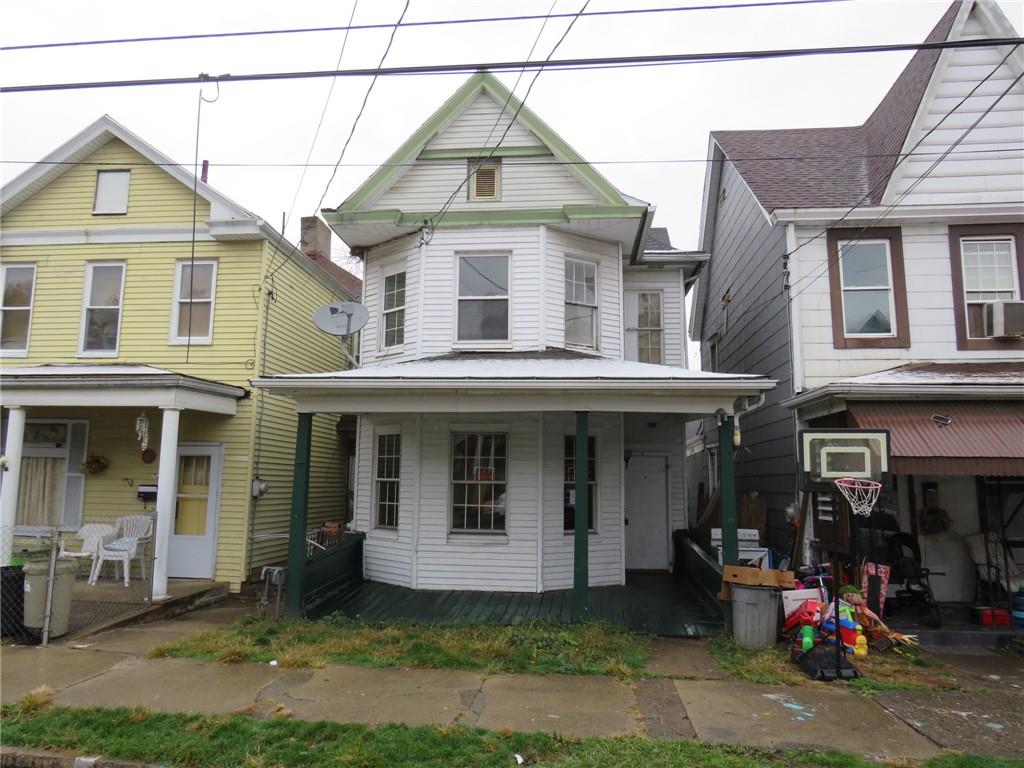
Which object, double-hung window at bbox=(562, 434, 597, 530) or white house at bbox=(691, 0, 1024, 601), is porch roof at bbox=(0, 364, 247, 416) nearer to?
double-hung window at bbox=(562, 434, 597, 530)

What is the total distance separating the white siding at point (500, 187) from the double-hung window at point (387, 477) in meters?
Result: 3.96

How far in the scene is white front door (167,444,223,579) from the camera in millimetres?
10547

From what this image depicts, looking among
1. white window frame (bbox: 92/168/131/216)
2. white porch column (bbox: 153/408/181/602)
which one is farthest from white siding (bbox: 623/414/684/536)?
white window frame (bbox: 92/168/131/216)

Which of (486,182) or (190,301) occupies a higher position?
(486,182)

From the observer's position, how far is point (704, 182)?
16.0m

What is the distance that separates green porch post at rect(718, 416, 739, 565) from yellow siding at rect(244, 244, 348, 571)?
7.73m

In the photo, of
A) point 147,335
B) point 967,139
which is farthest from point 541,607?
point 967,139

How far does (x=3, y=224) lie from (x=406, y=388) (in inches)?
382

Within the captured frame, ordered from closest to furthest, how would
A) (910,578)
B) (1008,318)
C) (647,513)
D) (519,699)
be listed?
(519,699) < (910,578) < (1008,318) < (647,513)

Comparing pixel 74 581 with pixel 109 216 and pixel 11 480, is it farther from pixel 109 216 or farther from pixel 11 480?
pixel 109 216

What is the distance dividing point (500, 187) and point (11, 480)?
887cm

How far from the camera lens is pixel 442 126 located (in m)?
10.7

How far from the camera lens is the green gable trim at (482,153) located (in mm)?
10523

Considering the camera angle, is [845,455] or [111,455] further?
[111,455]
